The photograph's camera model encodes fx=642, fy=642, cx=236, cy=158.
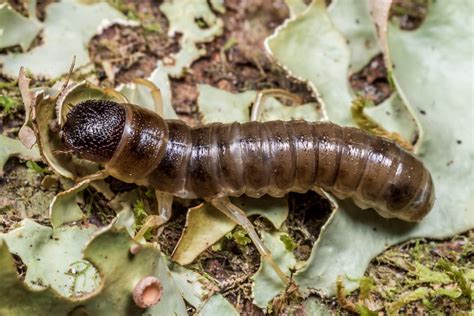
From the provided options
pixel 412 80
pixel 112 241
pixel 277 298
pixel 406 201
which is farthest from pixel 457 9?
pixel 112 241

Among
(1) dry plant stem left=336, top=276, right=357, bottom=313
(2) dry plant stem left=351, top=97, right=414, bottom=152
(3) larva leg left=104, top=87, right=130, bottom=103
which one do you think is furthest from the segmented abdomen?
(1) dry plant stem left=336, top=276, right=357, bottom=313

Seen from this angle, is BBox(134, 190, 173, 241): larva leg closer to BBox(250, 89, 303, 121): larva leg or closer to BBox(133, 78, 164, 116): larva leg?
BBox(133, 78, 164, 116): larva leg

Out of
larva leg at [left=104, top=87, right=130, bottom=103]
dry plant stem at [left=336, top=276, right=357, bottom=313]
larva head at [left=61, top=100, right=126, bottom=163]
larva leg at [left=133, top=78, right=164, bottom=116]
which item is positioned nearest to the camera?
larva head at [left=61, top=100, right=126, bottom=163]

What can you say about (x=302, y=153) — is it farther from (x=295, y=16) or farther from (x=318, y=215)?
(x=295, y=16)

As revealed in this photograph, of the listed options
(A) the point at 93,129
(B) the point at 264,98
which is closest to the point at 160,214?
(A) the point at 93,129

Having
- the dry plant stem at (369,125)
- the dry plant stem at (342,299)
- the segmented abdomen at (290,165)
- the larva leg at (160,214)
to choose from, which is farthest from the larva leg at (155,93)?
the dry plant stem at (342,299)

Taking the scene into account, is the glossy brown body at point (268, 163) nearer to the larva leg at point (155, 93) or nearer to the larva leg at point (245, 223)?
the larva leg at point (245, 223)

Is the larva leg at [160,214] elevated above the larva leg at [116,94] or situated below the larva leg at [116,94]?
below
